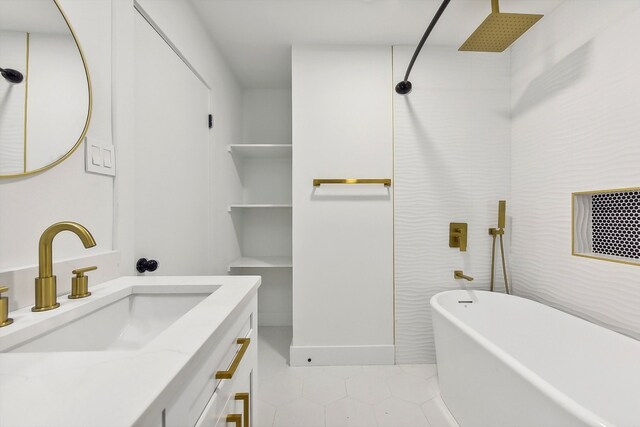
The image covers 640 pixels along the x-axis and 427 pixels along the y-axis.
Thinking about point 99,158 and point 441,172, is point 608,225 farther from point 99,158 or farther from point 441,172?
point 99,158

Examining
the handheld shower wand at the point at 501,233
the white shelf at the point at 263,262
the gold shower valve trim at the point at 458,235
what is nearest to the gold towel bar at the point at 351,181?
the gold shower valve trim at the point at 458,235

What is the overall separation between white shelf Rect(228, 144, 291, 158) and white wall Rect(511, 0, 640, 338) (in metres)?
1.77

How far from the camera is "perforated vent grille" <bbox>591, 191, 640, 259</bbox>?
126cm

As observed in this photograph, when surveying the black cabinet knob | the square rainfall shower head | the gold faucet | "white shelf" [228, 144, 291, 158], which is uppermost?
the square rainfall shower head

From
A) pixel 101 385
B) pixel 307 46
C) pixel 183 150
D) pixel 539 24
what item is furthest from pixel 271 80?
pixel 101 385

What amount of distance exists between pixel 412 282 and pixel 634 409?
110 centimetres

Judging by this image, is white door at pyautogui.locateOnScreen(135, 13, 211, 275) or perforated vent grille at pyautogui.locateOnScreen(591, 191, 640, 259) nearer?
white door at pyautogui.locateOnScreen(135, 13, 211, 275)

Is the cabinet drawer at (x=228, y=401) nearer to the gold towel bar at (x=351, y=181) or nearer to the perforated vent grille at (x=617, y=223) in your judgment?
the gold towel bar at (x=351, y=181)

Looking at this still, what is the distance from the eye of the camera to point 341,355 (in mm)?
1907

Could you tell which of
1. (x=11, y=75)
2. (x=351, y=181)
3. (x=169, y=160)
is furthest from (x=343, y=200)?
(x=11, y=75)

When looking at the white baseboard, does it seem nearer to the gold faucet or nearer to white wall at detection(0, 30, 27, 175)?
the gold faucet

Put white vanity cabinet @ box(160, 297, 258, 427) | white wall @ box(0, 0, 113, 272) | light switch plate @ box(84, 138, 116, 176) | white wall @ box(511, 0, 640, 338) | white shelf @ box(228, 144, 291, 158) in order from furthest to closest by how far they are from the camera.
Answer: white shelf @ box(228, 144, 291, 158) < white wall @ box(511, 0, 640, 338) < light switch plate @ box(84, 138, 116, 176) < white wall @ box(0, 0, 113, 272) < white vanity cabinet @ box(160, 297, 258, 427)

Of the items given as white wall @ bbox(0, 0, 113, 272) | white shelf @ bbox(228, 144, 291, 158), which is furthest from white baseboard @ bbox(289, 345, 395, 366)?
white shelf @ bbox(228, 144, 291, 158)

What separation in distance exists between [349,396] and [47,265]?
1605 millimetres
